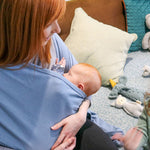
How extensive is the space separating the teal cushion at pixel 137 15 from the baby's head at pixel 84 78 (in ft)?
3.70

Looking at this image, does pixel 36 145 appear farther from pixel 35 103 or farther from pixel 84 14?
pixel 84 14

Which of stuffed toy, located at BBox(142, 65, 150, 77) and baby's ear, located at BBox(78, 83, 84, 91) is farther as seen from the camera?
stuffed toy, located at BBox(142, 65, 150, 77)

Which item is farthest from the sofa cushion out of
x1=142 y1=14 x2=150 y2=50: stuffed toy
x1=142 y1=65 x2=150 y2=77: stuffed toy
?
x1=142 y1=65 x2=150 y2=77: stuffed toy

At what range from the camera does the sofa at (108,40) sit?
1.66 metres

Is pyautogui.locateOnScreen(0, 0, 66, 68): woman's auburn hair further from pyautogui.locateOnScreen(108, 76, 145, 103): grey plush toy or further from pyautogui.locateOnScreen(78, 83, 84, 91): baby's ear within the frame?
pyautogui.locateOnScreen(108, 76, 145, 103): grey plush toy

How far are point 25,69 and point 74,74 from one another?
0.31m

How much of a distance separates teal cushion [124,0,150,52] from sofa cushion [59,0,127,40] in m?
0.06

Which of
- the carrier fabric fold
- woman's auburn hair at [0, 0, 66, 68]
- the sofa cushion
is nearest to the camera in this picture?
woman's auburn hair at [0, 0, 66, 68]

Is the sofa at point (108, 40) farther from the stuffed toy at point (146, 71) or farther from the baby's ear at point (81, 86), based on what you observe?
the baby's ear at point (81, 86)

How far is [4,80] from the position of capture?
2.69 feet

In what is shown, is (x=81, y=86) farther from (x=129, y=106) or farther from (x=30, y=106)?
(x=129, y=106)

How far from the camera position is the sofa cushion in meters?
1.91

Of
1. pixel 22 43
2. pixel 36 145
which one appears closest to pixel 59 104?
pixel 36 145

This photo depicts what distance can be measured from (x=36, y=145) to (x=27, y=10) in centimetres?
53
